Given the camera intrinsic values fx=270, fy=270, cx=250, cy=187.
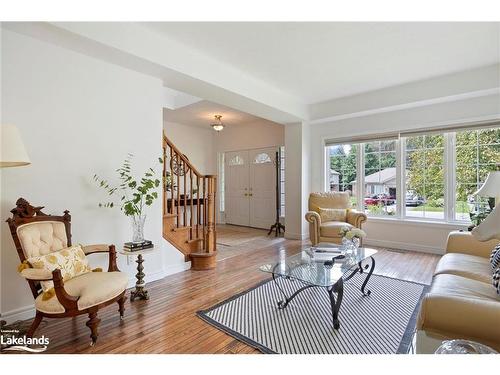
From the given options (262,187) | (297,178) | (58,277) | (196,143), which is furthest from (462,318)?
(196,143)

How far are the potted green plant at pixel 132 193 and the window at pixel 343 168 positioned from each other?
149 inches

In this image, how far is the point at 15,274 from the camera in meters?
2.37

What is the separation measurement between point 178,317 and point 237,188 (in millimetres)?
5336

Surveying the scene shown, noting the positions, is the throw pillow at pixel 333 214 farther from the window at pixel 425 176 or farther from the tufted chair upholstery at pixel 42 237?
the tufted chair upholstery at pixel 42 237

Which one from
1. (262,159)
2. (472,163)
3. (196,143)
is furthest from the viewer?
(196,143)

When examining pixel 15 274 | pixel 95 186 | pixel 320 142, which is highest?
pixel 320 142

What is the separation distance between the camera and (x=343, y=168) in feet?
18.4

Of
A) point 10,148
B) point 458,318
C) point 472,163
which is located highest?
point 472,163

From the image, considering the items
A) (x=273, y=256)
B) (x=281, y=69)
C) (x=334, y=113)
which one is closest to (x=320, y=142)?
(x=334, y=113)

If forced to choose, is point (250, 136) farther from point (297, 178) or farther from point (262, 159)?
point (297, 178)

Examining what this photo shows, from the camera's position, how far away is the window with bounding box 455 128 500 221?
13.6ft
